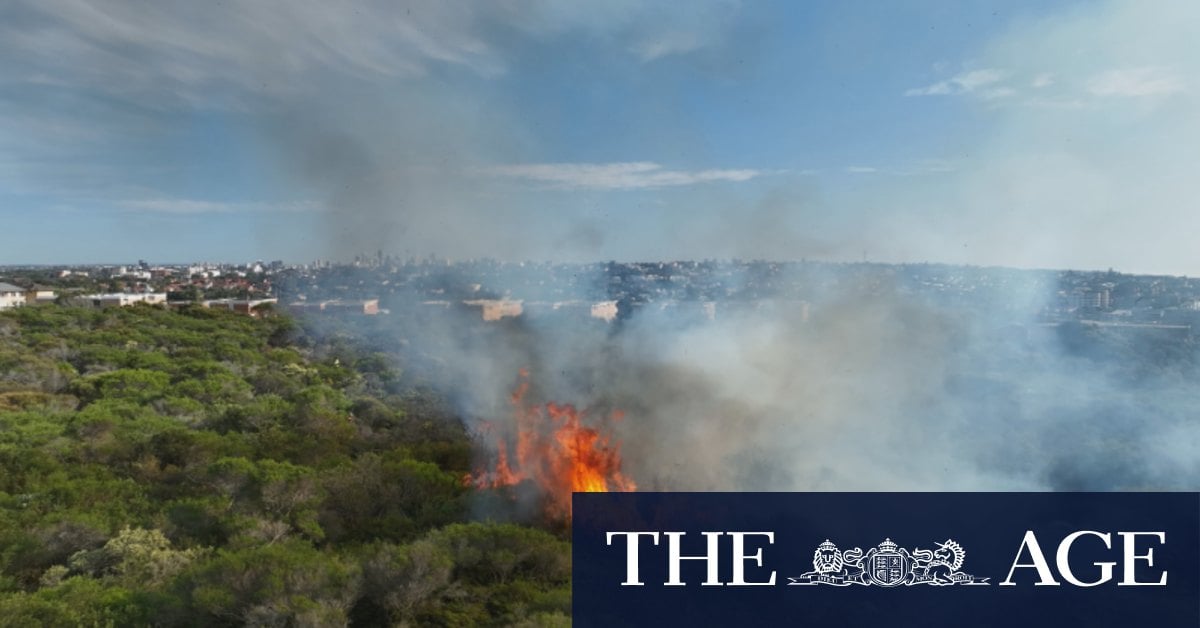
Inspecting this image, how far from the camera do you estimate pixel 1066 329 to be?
2720cm

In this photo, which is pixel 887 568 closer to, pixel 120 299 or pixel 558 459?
pixel 558 459

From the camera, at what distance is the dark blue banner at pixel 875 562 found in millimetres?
10148

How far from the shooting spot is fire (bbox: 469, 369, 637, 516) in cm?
1409

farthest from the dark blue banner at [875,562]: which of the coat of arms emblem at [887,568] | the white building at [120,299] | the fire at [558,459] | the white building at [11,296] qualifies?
the white building at [11,296]

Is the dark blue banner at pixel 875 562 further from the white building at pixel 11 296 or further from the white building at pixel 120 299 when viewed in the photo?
the white building at pixel 11 296

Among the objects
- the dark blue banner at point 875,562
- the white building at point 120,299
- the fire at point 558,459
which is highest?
the white building at point 120,299

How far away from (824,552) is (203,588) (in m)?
8.76

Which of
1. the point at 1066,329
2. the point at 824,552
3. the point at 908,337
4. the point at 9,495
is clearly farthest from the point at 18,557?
the point at 1066,329

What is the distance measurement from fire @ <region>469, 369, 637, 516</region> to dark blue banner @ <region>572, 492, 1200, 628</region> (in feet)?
2.90

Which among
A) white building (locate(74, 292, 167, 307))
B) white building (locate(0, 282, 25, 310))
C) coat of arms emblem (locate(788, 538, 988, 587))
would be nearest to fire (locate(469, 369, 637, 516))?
coat of arms emblem (locate(788, 538, 988, 587))

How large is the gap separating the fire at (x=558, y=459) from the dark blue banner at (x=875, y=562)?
0.88 metres

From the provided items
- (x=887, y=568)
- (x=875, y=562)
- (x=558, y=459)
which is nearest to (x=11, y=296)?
(x=558, y=459)

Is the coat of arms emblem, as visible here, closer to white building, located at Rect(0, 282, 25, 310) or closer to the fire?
the fire

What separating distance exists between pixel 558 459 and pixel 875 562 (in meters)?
6.28
